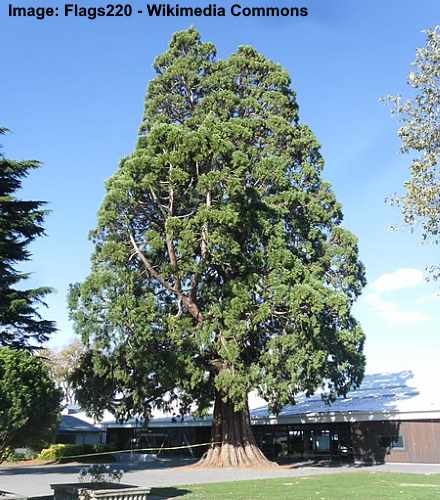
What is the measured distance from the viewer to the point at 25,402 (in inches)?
496

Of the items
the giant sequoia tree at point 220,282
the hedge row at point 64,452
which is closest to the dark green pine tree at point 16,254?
the giant sequoia tree at point 220,282

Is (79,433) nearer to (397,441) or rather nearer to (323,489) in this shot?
(397,441)

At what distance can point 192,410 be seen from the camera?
28047 mm

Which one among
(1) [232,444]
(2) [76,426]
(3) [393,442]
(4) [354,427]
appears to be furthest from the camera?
(2) [76,426]

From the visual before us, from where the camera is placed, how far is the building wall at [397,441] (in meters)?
27.3

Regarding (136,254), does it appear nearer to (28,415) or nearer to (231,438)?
(231,438)

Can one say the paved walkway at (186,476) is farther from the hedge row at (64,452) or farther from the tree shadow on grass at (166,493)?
the hedge row at (64,452)

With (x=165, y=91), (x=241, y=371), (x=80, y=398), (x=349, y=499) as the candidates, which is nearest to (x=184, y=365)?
(x=241, y=371)

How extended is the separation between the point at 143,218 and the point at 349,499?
16.9 metres

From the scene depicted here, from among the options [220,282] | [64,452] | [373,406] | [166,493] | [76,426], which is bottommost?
[64,452]

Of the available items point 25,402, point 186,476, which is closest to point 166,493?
point 25,402

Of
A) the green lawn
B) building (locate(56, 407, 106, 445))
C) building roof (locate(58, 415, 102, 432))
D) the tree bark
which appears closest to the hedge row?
building roof (locate(58, 415, 102, 432))

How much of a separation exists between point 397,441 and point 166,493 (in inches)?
641

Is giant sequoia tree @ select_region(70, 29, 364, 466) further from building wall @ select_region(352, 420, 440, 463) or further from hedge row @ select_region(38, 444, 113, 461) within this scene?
hedge row @ select_region(38, 444, 113, 461)
